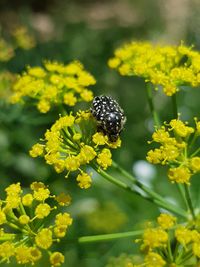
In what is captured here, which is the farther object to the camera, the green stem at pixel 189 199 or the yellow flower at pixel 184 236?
the green stem at pixel 189 199

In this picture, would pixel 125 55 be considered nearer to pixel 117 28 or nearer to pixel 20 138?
pixel 20 138

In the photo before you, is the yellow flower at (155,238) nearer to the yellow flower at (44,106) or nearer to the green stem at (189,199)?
the green stem at (189,199)

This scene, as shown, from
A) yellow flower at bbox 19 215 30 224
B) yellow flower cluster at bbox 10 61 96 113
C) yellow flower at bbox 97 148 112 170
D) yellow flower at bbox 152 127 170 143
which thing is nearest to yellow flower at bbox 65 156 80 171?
yellow flower at bbox 97 148 112 170

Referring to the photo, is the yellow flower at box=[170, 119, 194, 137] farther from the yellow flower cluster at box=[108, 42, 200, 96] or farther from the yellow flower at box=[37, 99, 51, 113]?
the yellow flower at box=[37, 99, 51, 113]

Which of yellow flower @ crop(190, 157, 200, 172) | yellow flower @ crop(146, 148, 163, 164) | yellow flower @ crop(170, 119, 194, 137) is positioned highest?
yellow flower @ crop(170, 119, 194, 137)

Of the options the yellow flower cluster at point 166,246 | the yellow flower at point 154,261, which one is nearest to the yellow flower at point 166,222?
the yellow flower cluster at point 166,246

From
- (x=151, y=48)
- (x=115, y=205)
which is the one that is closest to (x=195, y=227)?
(x=151, y=48)

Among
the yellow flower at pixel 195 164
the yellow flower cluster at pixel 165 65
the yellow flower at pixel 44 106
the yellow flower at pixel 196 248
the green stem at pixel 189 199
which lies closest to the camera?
the yellow flower at pixel 196 248
